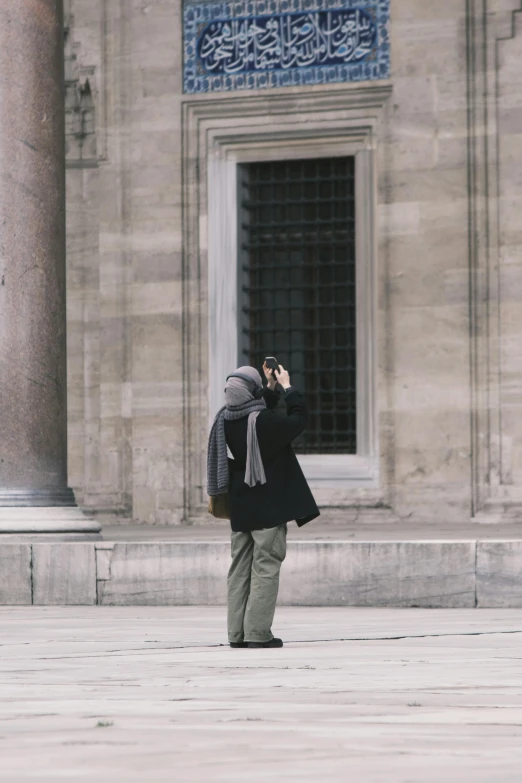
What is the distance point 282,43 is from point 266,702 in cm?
1480

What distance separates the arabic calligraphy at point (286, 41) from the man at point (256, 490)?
35.9 feet

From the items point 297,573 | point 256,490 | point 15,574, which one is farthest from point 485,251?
point 256,490

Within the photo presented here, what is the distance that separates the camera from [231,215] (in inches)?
842

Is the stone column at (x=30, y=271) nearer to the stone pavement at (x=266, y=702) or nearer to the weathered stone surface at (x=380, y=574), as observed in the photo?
the weathered stone surface at (x=380, y=574)

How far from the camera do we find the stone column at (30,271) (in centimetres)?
1526

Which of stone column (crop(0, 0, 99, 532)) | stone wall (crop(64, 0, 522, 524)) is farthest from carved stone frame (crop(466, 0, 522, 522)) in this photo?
stone column (crop(0, 0, 99, 532))

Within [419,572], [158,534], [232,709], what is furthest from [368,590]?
[232,709]

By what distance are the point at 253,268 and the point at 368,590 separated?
865 centimetres

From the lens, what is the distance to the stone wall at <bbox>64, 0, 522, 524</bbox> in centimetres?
2000

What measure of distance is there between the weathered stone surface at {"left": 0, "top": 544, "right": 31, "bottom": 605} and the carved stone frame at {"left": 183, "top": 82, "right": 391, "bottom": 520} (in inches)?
265

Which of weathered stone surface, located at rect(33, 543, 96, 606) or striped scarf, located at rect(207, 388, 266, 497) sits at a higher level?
striped scarf, located at rect(207, 388, 266, 497)

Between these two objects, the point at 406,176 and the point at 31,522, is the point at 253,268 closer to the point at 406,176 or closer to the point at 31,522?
the point at 406,176

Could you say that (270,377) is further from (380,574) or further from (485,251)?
(485,251)

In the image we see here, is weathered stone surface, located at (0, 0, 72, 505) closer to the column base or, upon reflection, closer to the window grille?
the column base
